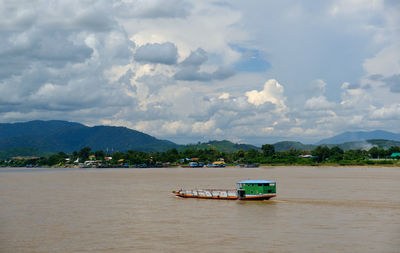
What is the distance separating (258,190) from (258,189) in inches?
6.1

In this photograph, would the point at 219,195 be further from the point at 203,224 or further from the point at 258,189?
the point at 203,224

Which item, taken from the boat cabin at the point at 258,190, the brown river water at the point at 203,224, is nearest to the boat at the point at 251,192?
the boat cabin at the point at 258,190

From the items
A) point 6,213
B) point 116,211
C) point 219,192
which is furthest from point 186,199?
point 6,213

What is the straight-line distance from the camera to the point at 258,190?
6594 centimetres

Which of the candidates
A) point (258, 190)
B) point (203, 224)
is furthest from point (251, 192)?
→ point (203, 224)

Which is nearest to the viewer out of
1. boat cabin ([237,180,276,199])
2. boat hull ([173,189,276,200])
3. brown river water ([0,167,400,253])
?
brown river water ([0,167,400,253])

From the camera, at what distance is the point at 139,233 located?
4119cm

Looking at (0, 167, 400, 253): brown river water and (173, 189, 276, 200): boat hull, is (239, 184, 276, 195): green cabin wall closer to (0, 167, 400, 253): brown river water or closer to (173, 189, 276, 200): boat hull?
(173, 189, 276, 200): boat hull

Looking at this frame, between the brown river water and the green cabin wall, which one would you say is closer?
the brown river water

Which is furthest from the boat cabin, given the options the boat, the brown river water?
the brown river water

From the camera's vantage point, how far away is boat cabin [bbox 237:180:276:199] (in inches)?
2579

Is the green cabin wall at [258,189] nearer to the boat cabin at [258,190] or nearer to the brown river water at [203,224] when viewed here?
the boat cabin at [258,190]

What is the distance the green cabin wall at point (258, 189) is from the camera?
65562mm

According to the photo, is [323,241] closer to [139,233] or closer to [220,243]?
[220,243]
